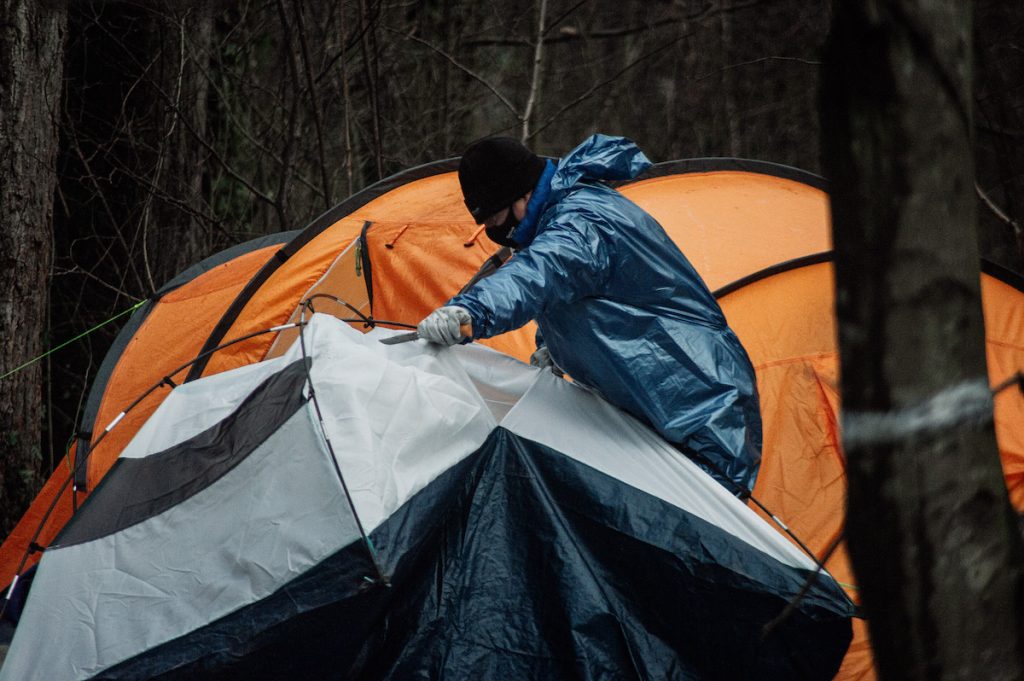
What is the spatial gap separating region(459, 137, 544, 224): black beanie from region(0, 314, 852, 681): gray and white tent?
0.60 metres

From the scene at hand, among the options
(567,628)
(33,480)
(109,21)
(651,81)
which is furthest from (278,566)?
(651,81)

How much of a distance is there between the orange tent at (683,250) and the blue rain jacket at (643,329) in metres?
0.76

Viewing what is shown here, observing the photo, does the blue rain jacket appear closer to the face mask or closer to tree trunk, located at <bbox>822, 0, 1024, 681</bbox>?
the face mask

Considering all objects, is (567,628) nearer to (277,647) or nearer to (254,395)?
(277,647)

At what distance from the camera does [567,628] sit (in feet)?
9.26

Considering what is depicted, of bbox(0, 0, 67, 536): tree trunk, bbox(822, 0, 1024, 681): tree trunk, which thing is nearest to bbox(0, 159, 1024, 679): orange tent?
bbox(0, 0, 67, 536): tree trunk

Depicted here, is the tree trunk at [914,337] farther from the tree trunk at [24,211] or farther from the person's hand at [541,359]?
the tree trunk at [24,211]

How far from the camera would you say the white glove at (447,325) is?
273cm

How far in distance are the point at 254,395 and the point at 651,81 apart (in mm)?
12951

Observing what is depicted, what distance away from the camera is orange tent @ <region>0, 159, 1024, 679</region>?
3.81m

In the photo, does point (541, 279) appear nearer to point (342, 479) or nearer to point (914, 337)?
point (342, 479)

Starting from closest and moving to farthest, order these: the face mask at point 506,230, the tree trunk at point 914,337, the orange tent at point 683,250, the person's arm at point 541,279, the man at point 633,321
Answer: the tree trunk at point 914,337
the person's arm at point 541,279
the man at point 633,321
the face mask at point 506,230
the orange tent at point 683,250

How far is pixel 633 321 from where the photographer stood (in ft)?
9.98

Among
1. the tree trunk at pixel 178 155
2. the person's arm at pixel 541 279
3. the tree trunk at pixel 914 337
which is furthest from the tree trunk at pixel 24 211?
the tree trunk at pixel 914 337
